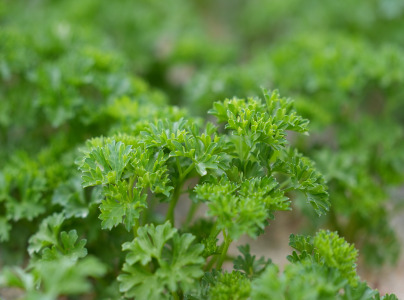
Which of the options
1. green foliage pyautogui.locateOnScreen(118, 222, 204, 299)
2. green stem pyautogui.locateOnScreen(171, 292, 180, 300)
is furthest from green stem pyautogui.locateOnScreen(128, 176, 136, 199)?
green stem pyautogui.locateOnScreen(171, 292, 180, 300)

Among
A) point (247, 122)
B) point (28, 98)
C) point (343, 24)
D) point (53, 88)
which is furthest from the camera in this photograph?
point (343, 24)

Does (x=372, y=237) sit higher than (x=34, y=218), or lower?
higher

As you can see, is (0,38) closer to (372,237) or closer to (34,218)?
(34,218)

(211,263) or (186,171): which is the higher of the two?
(186,171)

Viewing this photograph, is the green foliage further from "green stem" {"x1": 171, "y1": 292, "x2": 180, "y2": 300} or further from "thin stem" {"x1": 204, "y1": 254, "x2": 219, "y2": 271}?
"thin stem" {"x1": 204, "y1": 254, "x2": 219, "y2": 271}

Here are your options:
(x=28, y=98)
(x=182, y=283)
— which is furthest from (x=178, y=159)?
(x=28, y=98)

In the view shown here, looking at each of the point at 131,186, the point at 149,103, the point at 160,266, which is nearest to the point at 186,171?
the point at 131,186

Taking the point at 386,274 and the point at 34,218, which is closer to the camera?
the point at 34,218

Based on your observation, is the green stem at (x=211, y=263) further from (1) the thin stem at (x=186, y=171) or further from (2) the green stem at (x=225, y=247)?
(1) the thin stem at (x=186, y=171)

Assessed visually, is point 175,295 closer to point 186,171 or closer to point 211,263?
point 211,263
